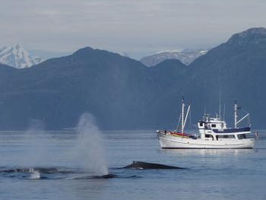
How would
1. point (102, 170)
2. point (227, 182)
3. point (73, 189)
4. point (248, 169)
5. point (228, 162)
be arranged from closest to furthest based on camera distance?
1. point (73, 189)
2. point (227, 182)
3. point (102, 170)
4. point (248, 169)
5. point (228, 162)

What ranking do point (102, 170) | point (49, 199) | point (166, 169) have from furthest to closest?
1. point (166, 169)
2. point (102, 170)
3. point (49, 199)

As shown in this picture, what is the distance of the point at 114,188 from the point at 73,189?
488 cm

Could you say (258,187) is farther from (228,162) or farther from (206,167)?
(228,162)

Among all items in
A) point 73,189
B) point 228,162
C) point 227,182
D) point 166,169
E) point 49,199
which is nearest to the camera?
point 49,199

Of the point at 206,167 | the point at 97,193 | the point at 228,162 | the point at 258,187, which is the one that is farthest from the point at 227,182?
the point at 228,162

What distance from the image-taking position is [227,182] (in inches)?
4299

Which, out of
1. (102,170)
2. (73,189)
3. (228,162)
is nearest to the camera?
(73,189)

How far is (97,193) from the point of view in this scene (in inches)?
3718

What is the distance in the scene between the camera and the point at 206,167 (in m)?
140

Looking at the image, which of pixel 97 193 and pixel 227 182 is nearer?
pixel 97 193

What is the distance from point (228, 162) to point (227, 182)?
47.3 metres

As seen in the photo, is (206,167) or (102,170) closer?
(102,170)

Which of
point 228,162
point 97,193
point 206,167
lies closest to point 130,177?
point 97,193

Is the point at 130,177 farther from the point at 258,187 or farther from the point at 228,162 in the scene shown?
the point at 228,162
